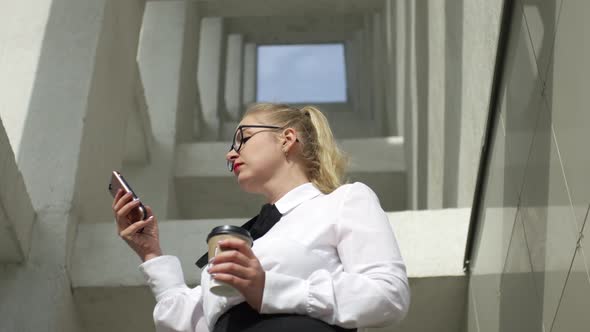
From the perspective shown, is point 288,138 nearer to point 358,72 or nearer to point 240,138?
point 240,138

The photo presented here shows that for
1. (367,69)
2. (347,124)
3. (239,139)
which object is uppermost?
(239,139)

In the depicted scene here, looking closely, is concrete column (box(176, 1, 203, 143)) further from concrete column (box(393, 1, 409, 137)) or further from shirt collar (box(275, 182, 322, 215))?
shirt collar (box(275, 182, 322, 215))

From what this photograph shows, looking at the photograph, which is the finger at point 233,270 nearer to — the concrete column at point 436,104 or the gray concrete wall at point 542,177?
the gray concrete wall at point 542,177

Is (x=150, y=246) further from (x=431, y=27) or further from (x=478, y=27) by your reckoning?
(x=431, y=27)

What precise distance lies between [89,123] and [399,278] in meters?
Answer: 4.05

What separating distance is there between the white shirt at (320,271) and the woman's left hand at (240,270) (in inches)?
1.3

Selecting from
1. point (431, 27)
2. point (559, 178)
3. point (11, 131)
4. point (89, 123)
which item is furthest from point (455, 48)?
point (559, 178)

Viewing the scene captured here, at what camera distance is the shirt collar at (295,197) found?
8.93ft

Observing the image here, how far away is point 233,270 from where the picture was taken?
215 centimetres

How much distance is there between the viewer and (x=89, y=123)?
6.04 m

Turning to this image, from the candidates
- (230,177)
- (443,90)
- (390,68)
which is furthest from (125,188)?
(390,68)

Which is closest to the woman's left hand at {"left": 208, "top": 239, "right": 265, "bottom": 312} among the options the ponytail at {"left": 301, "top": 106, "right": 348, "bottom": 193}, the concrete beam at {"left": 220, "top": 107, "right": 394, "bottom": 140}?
the ponytail at {"left": 301, "top": 106, "right": 348, "bottom": 193}

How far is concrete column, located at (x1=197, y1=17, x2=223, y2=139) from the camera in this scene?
14797mm

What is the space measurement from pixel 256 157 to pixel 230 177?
25.9 feet
